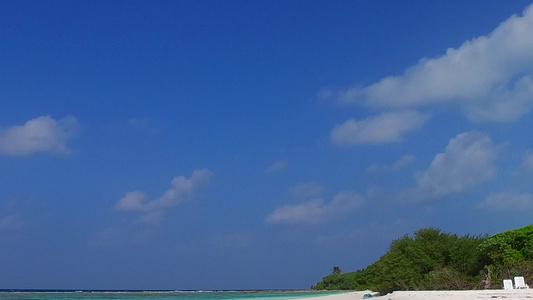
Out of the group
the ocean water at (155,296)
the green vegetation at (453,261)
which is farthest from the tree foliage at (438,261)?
the ocean water at (155,296)

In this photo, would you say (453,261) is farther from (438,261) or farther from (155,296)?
(155,296)

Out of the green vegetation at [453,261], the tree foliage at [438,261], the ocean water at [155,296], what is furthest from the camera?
the ocean water at [155,296]

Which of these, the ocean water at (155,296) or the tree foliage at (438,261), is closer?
the tree foliage at (438,261)

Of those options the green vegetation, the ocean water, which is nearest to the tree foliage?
the green vegetation

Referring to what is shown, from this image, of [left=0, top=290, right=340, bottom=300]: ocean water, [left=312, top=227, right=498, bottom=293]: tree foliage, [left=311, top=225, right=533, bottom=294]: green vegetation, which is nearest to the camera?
[left=311, top=225, right=533, bottom=294]: green vegetation

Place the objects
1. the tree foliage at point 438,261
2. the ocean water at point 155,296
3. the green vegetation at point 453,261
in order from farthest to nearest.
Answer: the ocean water at point 155,296, the tree foliage at point 438,261, the green vegetation at point 453,261

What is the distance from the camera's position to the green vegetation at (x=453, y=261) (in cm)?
3394

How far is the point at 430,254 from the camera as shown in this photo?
135 feet

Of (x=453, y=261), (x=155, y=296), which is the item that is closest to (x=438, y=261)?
(x=453, y=261)

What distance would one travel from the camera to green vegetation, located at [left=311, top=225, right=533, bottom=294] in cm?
3394

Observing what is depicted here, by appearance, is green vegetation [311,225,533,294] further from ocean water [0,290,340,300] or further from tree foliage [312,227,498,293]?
ocean water [0,290,340,300]

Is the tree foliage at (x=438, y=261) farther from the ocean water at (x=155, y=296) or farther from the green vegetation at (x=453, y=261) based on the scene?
the ocean water at (x=155, y=296)

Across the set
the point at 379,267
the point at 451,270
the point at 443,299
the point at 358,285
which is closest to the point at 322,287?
the point at 358,285

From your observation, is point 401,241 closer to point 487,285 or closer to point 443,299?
point 487,285
